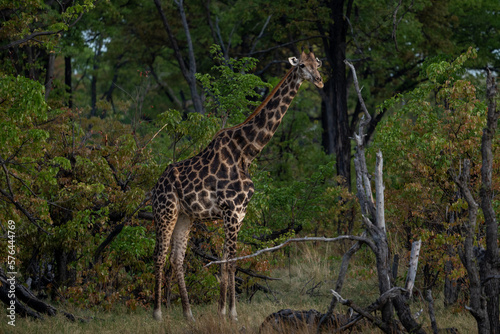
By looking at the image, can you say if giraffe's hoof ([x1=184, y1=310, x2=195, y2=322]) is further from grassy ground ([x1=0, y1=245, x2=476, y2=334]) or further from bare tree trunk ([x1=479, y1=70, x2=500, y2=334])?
bare tree trunk ([x1=479, y1=70, x2=500, y2=334])

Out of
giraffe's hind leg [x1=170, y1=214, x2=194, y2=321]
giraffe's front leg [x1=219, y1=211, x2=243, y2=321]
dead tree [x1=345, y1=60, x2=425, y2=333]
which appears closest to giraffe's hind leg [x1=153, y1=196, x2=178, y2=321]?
giraffe's hind leg [x1=170, y1=214, x2=194, y2=321]

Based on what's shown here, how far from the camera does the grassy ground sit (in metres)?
8.68

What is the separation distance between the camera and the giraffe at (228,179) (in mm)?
8883

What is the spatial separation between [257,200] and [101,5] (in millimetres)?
13894

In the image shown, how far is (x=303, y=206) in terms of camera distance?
15.5m

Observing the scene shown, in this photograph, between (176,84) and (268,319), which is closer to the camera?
(268,319)

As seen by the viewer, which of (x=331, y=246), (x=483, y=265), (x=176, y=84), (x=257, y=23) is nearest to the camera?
(x=483, y=265)

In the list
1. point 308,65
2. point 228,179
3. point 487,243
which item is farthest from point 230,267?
point 487,243

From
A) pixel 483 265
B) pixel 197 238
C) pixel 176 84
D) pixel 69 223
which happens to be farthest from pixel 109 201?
pixel 176 84

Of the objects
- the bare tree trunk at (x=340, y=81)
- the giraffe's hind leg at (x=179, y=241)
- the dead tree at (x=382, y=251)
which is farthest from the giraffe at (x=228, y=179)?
the bare tree trunk at (x=340, y=81)

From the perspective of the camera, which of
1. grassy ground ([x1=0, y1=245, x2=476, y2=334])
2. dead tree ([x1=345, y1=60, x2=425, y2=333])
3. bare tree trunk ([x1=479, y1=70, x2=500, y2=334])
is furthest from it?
grassy ground ([x1=0, y1=245, x2=476, y2=334])

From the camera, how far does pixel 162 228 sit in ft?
30.5

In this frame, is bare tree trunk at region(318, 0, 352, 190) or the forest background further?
bare tree trunk at region(318, 0, 352, 190)

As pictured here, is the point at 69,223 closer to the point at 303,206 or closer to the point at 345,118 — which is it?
the point at 303,206
